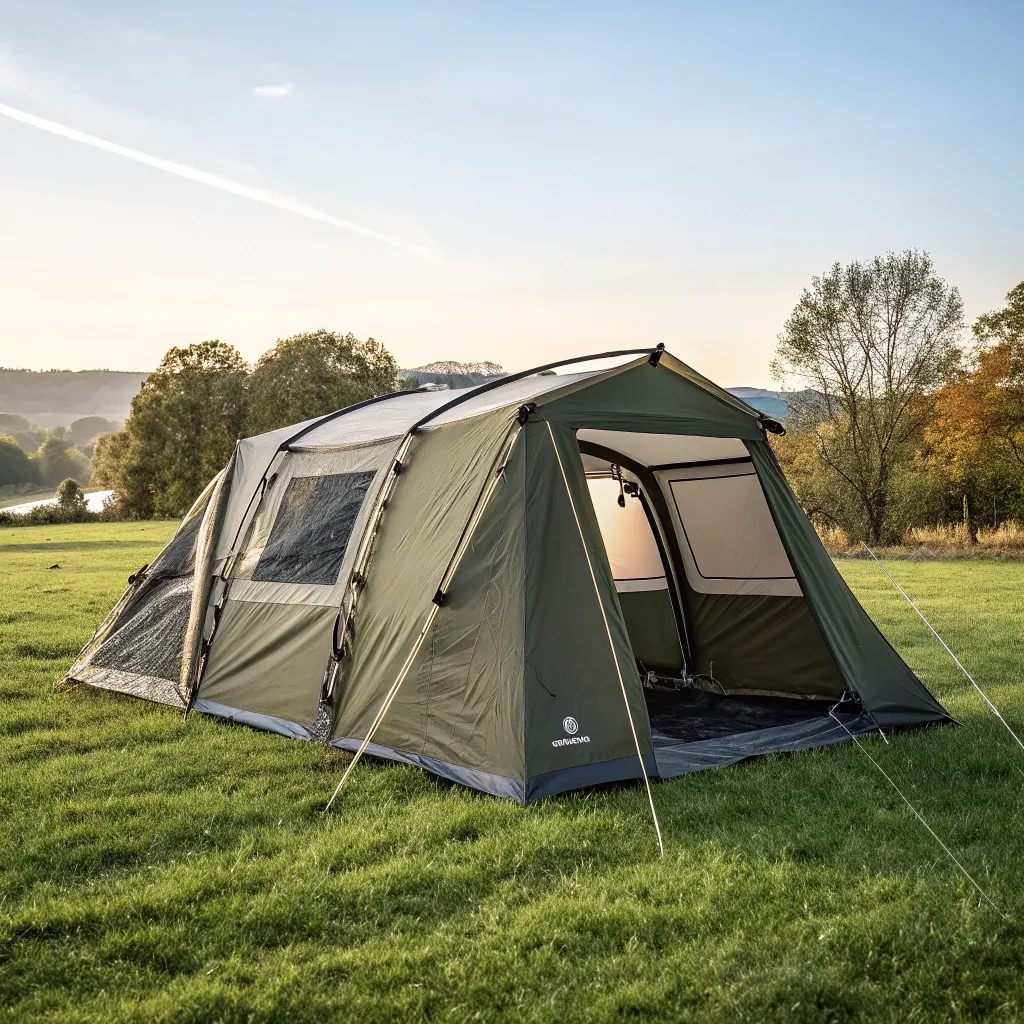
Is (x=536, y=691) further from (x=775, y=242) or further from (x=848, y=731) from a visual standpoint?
(x=775, y=242)

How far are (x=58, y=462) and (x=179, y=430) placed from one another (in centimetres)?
5537

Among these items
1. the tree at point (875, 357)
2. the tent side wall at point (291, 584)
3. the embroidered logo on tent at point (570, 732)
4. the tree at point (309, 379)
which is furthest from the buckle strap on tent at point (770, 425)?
the tree at point (309, 379)

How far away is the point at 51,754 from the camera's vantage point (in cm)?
576

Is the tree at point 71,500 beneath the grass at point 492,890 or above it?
above

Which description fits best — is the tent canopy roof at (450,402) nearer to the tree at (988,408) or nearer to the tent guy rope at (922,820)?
the tent guy rope at (922,820)

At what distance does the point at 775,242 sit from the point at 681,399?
7.17 m

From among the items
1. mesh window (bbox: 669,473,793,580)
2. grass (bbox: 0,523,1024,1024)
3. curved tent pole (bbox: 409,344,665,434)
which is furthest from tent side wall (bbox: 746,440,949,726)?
curved tent pole (bbox: 409,344,665,434)

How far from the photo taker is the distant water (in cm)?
3612

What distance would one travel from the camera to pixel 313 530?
6.44 meters

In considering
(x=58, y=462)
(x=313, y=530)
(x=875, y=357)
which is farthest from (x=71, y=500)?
(x=58, y=462)

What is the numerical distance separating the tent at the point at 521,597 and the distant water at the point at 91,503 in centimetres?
3191

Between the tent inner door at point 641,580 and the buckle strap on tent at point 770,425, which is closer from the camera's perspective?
the buckle strap on tent at point 770,425

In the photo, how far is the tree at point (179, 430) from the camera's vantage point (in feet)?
125

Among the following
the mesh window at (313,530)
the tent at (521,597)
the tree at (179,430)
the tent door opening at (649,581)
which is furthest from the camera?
the tree at (179,430)
